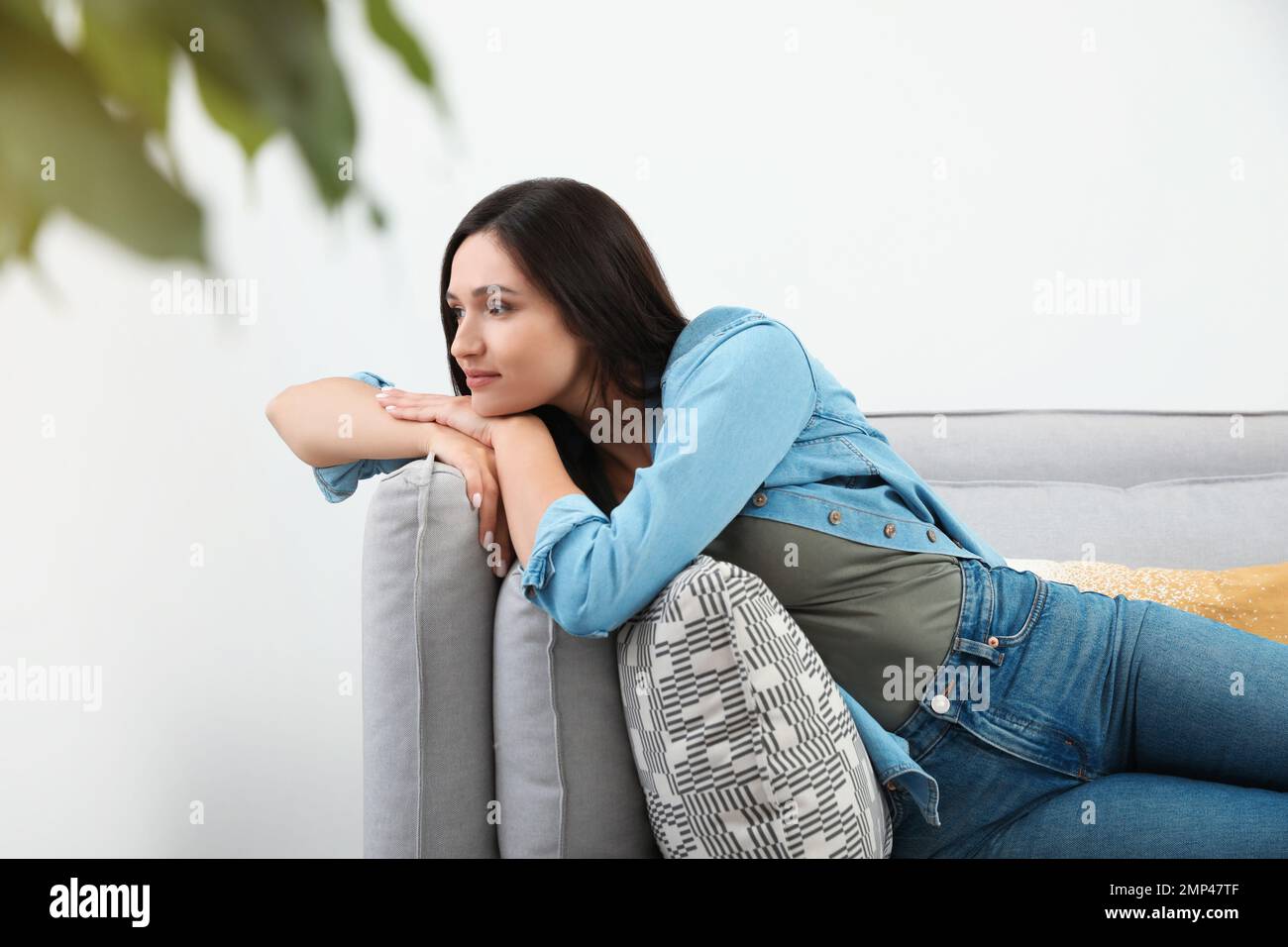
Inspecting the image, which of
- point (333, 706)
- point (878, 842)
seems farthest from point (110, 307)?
point (878, 842)

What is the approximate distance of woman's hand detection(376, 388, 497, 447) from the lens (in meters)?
1.29

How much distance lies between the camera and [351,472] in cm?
140

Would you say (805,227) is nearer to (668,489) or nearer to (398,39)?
(668,489)

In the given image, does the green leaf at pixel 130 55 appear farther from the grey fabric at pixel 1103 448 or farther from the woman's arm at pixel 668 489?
the grey fabric at pixel 1103 448

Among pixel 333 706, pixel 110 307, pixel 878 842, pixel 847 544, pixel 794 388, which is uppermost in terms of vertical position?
pixel 110 307

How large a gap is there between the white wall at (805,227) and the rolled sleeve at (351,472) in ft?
2.78

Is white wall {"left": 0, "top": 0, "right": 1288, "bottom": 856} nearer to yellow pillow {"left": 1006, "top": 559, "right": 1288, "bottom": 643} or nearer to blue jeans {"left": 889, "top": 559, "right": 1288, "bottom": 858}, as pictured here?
yellow pillow {"left": 1006, "top": 559, "right": 1288, "bottom": 643}

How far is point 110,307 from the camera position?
6.49 ft

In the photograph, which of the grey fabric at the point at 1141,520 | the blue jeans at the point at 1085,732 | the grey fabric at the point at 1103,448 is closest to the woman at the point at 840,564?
the blue jeans at the point at 1085,732

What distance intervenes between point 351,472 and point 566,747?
507 millimetres

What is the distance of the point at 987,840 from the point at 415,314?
1.61 m

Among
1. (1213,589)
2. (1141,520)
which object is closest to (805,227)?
(1141,520)

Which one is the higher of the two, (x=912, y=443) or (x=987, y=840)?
(x=912, y=443)
